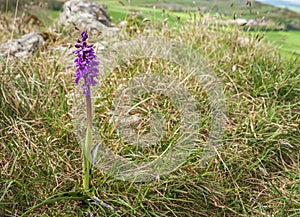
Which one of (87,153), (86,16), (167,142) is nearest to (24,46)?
(86,16)

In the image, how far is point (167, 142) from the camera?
260cm

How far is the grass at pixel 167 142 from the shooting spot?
7.18ft

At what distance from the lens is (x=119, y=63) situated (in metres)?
3.55

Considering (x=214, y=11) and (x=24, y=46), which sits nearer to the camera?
(x=24, y=46)

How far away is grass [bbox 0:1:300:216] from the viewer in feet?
7.18

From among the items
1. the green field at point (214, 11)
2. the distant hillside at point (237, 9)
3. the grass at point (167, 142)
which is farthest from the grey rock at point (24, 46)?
the distant hillside at point (237, 9)

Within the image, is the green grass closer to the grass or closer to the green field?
the green field

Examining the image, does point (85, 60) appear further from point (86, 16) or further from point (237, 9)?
point (86, 16)

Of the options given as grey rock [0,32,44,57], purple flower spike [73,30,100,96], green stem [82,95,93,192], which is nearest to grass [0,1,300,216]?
green stem [82,95,93,192]

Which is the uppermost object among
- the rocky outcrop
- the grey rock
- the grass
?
the rocky outcrop

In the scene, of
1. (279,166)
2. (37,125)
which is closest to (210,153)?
(279,166)

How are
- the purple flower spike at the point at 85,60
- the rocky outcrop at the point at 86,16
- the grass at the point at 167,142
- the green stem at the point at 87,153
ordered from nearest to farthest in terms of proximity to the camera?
1. the purple flower spike at the point at 85,60
2. the green stem at the point at 87,153
3. the grass at the point at 167,142
4. the rocky outcrop at the point at 86,16

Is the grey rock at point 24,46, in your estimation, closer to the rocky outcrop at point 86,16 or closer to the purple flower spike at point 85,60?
the rocky outcrop at point 86,16

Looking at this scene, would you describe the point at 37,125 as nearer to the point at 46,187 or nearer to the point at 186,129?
the point at 46,187
